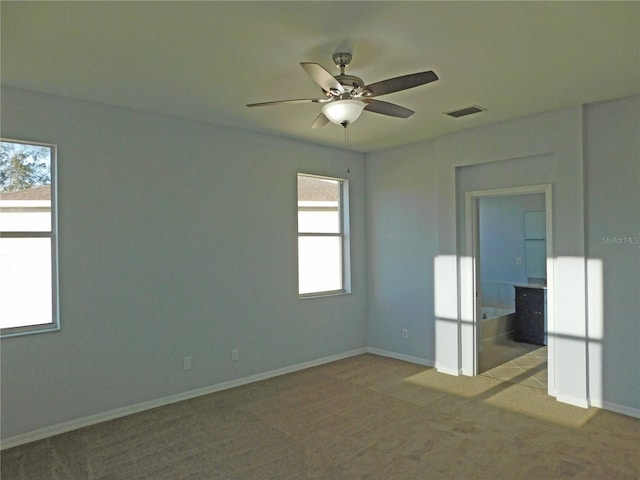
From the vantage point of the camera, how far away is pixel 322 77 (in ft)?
8.07

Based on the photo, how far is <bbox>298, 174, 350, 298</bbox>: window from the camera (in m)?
5.43

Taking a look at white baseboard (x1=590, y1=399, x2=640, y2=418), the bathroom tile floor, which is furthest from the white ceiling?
the bathroom tile floor

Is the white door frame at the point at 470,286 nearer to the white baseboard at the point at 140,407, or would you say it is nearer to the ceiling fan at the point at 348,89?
the white baseboard at the point at 140,407

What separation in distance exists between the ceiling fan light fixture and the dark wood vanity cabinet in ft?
16.0

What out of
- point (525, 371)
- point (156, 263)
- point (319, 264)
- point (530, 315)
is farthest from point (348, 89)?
point (530, 315)

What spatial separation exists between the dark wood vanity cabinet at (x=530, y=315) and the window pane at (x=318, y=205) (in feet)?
10.0

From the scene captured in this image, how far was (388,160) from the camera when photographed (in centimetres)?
579

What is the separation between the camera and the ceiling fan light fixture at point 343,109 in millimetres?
2691

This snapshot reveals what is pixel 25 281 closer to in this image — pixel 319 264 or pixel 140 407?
pixel 140 407

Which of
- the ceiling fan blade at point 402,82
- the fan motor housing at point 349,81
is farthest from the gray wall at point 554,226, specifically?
Result: the fan motor housing at point 349,81

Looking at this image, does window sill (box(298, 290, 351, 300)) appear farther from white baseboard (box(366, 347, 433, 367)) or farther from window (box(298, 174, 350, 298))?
white baseboard (box(366, 347, 433, 367))

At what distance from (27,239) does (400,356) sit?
4.32m

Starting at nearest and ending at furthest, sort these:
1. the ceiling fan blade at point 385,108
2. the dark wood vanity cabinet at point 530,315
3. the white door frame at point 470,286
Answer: the ceiling fan blade at point 385,108 → the white door frame at point 470,286 → the dark wood vanity cabinet at point 530,315

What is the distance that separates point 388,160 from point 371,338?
2457 mm
